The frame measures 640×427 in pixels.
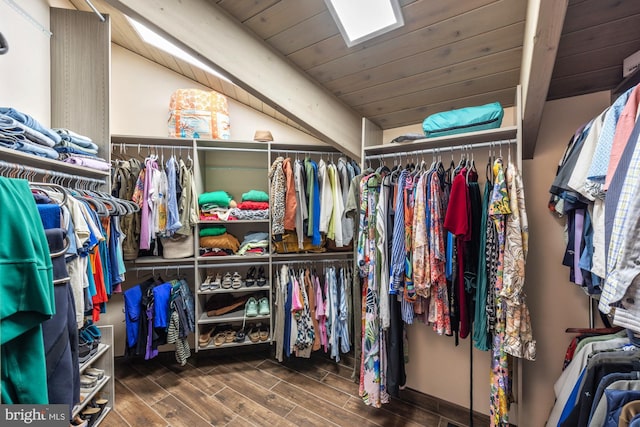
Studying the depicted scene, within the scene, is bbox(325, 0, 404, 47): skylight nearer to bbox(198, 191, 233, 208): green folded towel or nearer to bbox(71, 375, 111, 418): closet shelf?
bbox(198, 191, 233, 208): green folded towel

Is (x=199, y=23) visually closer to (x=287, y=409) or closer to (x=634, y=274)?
(x=634, y=274)

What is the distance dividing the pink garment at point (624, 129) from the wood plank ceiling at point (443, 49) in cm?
41

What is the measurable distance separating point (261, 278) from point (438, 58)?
2120 mm

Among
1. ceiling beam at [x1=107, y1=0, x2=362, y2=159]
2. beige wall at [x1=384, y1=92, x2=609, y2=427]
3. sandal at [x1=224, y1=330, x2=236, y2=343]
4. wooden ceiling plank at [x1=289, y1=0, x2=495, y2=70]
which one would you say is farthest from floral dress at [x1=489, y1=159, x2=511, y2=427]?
sandal at [x1=224, y1=330, x2=236, y2=343]

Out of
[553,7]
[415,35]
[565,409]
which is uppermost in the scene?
[415,35]

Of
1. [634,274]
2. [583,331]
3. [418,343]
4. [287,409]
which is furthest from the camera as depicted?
[418,343]

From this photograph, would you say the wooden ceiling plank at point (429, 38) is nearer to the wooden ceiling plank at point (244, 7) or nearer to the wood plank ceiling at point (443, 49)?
the wood plank ceiling at point (443, 49)

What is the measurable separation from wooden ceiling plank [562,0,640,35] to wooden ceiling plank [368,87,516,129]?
501 millimetres

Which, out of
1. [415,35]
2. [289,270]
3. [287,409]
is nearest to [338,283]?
Result: [289,270]

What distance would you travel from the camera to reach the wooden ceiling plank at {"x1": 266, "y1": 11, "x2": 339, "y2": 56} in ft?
3.65

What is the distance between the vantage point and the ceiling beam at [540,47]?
691 millimetres

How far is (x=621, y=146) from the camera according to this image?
687 millimetres

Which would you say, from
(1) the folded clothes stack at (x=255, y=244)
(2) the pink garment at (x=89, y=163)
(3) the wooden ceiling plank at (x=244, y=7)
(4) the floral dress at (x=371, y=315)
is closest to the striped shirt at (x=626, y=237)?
(4) the floral dress at (x=371, y=315)

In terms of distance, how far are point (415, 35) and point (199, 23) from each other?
→ 96 cm
